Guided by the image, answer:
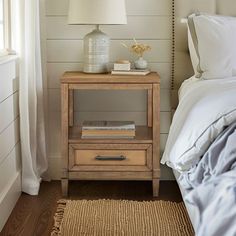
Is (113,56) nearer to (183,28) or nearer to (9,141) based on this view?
(183,28)

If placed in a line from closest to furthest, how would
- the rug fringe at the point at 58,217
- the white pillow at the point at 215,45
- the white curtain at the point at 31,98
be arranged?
the rug fringe at the point at 58,217, the white pillow at the point at 215,45, the white curtain at the point at 31,98

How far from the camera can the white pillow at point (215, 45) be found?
8.57ft

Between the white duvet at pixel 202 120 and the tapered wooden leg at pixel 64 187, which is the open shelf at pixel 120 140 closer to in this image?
the tapered wooden leg at pixel 64 187

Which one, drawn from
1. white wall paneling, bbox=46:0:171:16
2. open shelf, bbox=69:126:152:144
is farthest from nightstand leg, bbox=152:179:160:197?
white wall paneling, bbox=46:0:171:16

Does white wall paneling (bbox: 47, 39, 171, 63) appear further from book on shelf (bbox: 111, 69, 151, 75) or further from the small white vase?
book on shelf (bbox: 111, 69, 151, 75)

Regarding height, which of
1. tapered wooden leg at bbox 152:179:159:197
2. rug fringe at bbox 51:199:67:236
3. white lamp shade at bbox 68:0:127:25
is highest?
white lamp shade at bbox 68:0:127:25

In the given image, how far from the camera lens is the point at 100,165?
2846 millimetres

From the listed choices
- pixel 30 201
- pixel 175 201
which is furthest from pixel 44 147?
pixel 175 201

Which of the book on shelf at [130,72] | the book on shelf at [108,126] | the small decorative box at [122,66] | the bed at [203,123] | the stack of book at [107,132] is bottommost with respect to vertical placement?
the stack of book at [107,132]

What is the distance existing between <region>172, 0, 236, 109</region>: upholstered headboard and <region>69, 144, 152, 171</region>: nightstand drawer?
20.5 inches

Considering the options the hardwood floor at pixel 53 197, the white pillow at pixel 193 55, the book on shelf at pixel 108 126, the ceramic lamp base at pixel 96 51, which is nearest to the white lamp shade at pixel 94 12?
the ceramic lamp base at pixel 96 51

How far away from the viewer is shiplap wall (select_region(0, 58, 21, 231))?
2.46m

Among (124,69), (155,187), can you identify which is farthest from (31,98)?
(155,187)

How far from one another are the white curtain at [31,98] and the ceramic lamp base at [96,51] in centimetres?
29
